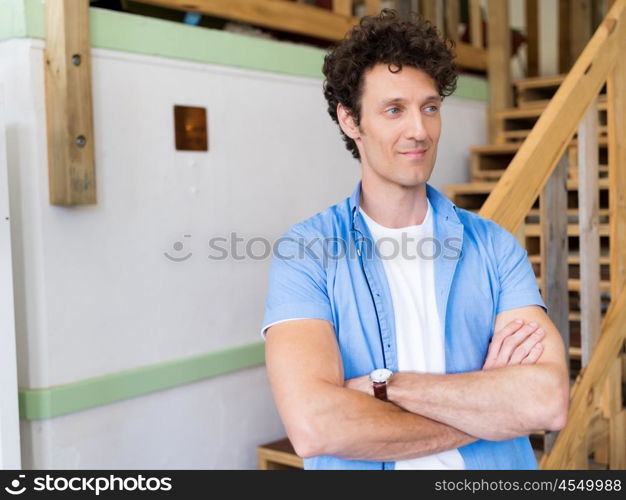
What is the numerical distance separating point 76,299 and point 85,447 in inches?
18.9

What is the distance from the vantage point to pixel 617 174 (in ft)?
9.35

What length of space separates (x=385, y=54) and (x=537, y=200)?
253 cm

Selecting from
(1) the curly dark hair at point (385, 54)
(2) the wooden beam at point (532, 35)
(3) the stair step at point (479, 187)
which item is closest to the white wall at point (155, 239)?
(3) the stair step at point (479, 187)

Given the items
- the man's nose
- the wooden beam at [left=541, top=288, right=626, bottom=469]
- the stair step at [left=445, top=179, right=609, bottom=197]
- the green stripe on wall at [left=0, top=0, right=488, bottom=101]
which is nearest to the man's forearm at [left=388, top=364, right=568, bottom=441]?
the man's nose

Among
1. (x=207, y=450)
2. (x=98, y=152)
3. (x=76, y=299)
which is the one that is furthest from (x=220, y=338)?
(x=98, y=152)

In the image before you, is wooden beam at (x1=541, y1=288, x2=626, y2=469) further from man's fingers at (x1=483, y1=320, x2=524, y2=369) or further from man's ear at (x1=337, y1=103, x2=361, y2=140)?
man's ear at (x1=337, y1=103, x2=361, y2=140)

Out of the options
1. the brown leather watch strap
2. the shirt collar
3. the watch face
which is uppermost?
the shirt collar

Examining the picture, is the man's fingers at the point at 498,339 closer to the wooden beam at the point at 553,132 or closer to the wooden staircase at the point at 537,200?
the wooden beam at the point at 553,132

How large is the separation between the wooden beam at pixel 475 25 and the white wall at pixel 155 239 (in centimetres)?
132

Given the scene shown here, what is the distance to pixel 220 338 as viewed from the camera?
3.03 m

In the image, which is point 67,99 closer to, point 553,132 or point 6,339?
point 6,339

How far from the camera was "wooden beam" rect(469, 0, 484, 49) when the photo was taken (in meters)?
4.35

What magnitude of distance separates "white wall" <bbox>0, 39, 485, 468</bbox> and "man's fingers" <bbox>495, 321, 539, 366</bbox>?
1.46m
